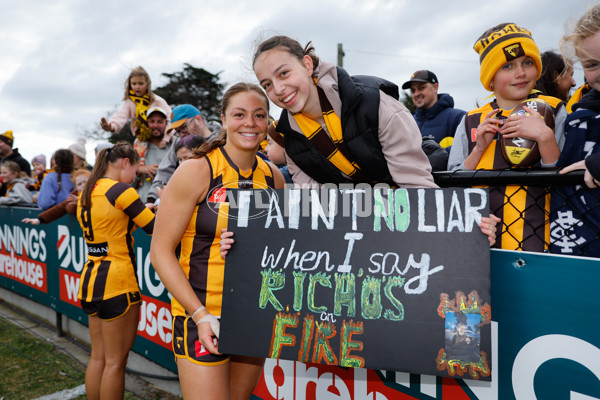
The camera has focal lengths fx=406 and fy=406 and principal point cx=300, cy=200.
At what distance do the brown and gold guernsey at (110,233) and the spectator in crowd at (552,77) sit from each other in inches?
117

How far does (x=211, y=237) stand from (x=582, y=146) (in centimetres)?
163

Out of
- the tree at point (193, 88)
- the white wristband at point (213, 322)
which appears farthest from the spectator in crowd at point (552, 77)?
the tree at point (193, 88)

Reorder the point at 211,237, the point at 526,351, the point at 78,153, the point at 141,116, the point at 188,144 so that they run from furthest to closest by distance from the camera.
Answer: the point at 78,153, the point at 141,116, the point at 188,144, the point at 211,237, the point at 526,351

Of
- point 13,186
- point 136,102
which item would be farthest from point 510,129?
point 13,186

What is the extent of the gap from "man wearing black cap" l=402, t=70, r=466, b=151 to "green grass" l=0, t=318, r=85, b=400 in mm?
4488

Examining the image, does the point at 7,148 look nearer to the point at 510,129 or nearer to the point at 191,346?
the point at 191,346

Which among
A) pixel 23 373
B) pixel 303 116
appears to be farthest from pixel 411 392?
pixel 23 373

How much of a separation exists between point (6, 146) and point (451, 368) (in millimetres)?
9601

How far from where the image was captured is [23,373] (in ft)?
13.9

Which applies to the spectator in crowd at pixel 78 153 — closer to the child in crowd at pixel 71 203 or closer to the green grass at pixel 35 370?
the child in crowd at pixel 71 203

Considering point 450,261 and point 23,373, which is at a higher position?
point 450,261

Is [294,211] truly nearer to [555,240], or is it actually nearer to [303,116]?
[303,116]

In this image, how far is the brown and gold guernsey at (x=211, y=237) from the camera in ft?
6.29

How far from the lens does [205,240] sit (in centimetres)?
196
